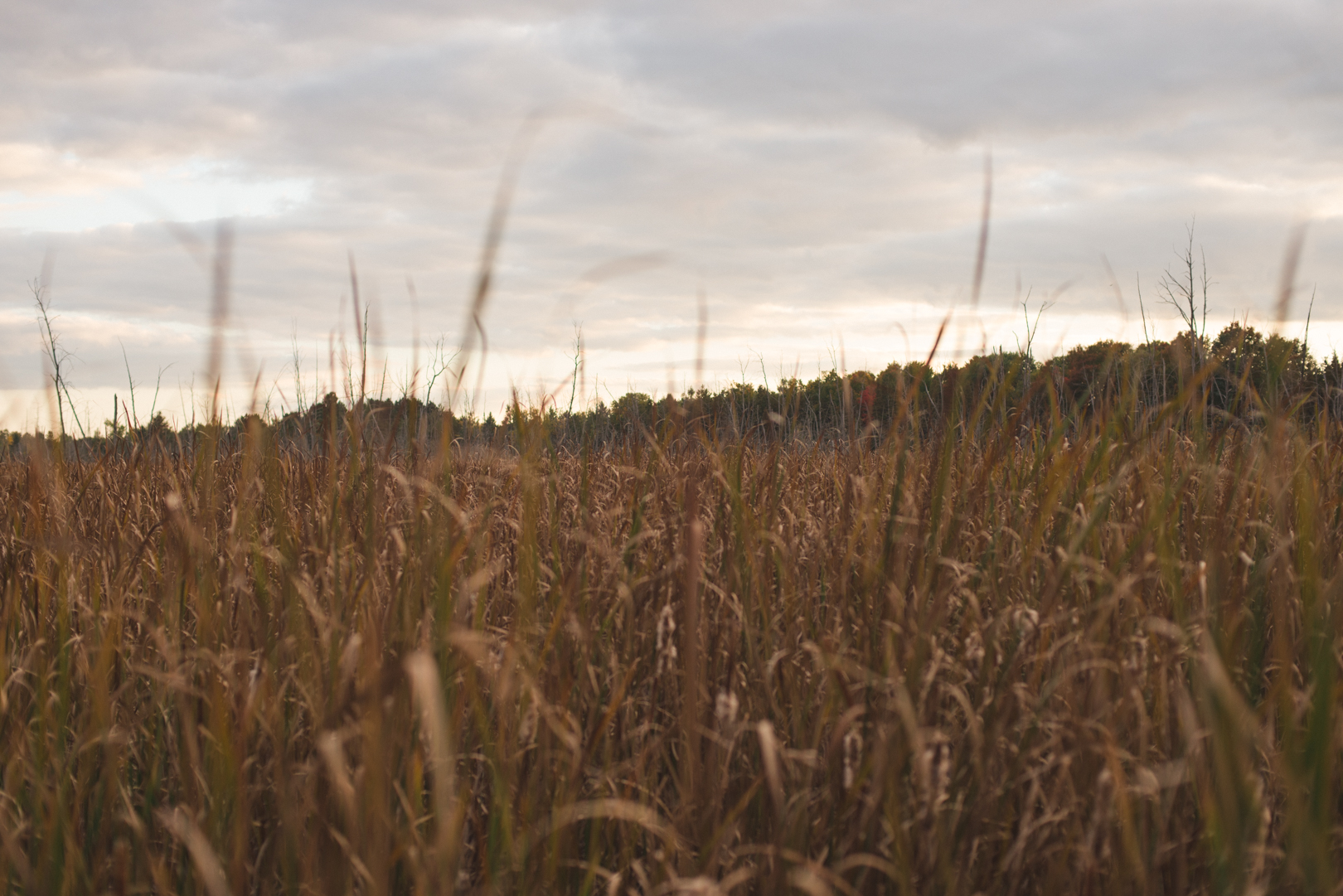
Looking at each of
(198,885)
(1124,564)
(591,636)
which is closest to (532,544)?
(591,636)

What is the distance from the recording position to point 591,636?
1825mm

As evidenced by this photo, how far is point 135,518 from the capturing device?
115 inches

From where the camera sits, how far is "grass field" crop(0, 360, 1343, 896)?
124cm

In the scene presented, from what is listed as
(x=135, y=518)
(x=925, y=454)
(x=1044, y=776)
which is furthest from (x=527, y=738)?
(x=135, y=518)

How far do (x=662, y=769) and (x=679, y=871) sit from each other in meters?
0.46

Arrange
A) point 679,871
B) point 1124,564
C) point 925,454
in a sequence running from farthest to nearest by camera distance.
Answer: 1. point 925,454
2. point 1124,564
3. point 679,871

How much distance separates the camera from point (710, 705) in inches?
65.6

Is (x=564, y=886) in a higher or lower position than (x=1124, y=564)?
lower

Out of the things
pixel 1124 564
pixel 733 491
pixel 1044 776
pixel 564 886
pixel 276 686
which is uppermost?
pixel 733 491

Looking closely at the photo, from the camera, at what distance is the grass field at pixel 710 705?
1235mm

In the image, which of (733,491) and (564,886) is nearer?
(564,886)

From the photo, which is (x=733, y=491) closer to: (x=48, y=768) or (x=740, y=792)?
(x=740, y=792)

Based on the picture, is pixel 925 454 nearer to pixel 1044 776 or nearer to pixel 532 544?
pixel 1044 776

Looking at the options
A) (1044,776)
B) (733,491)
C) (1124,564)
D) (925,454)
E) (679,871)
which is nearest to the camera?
(679,871)
